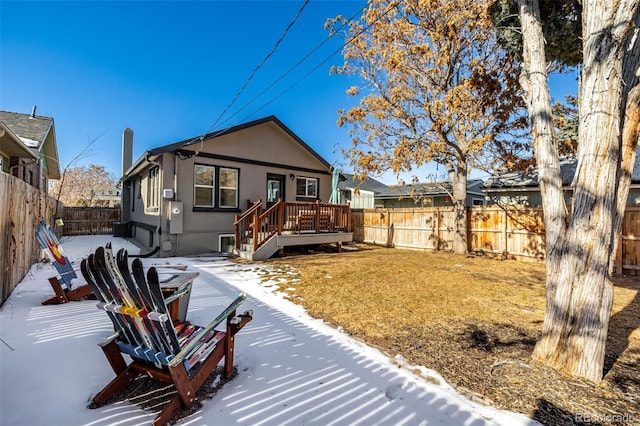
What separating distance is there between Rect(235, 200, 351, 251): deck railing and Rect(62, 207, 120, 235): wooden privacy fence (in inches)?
440

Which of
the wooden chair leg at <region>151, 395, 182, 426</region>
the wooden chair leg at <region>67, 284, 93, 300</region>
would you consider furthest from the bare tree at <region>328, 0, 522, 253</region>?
the wooden chair leg at <region>151, 395, 182, 426</region>

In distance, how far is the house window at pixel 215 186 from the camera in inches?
391

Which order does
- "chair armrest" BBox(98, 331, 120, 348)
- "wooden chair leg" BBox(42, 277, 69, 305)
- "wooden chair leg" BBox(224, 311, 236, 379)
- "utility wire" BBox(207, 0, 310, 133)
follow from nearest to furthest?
"chair armrest" BBox(98, 331, 120, 348), "wooden chair leg" BBox(224, 311, 236, 379), "wooden chair leg" BBox(42, 277, 69, 305), "utility wire" BBox(207, 0, 310, 133)

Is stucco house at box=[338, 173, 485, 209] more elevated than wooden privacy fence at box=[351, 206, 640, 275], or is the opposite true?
stucco house at box=[338, 173, 485, 209]

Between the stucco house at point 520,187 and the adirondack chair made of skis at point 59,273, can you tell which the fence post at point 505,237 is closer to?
the stucco house at point 520,187

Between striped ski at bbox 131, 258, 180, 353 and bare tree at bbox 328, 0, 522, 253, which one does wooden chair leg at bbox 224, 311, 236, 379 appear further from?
bare tree at bbox 328, 0, 522, 253

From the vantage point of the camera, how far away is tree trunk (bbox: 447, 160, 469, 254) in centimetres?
1057

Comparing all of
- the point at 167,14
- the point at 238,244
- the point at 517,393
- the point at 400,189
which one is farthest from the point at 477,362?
the point at 400,189

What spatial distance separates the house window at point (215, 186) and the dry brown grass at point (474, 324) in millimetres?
3842

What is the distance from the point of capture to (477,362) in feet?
9.39

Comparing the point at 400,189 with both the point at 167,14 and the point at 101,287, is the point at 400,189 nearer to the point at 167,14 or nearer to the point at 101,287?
the point at 167,14

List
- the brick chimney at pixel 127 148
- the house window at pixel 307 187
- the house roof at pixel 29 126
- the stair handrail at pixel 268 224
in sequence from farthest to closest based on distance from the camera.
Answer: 1. the brick chimney at pixel 127 148
2. the house window at pixel 307 187
3. the house roof at pixel 29 126
4. the stair handrail at pixel 268 224

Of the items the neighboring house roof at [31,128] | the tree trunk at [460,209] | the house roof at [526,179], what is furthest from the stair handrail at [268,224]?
the house roof at [526,179]

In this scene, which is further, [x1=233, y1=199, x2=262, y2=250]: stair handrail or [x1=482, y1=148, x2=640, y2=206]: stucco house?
[x1=482, y1=148, x2=640, y2=206]: stucco house
